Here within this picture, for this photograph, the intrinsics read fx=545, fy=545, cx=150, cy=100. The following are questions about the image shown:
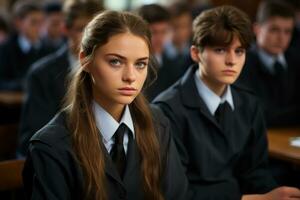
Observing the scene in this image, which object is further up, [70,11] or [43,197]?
[70,11]

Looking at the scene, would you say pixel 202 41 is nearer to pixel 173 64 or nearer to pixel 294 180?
pixel 294 180

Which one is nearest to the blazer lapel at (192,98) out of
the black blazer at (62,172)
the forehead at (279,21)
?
the black blazer at (62,172)

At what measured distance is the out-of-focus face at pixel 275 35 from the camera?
3188mm

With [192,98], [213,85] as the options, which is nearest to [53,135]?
[192,98]

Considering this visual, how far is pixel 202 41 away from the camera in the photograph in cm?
225

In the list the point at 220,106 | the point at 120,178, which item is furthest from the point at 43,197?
the point at 220,106

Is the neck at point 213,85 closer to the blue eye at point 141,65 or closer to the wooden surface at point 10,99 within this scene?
the blue eye at point 141,65

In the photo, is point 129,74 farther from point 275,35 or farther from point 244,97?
point 275,35

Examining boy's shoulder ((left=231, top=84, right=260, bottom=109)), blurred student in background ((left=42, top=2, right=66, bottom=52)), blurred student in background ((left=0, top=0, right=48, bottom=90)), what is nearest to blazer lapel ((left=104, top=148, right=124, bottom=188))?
boy's shoulder ((left=231, top=84, right=260, bottom=109))

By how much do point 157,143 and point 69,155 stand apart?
33 cm

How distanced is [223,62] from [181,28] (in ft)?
9.94

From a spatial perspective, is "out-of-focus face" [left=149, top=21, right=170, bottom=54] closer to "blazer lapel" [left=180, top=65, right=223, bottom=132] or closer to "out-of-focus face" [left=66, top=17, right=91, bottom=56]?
"out-of-focus face" [left=66, top=17, right=91, bottom=56]

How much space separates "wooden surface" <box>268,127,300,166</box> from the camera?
90.6 inches

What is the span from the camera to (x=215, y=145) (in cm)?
226
